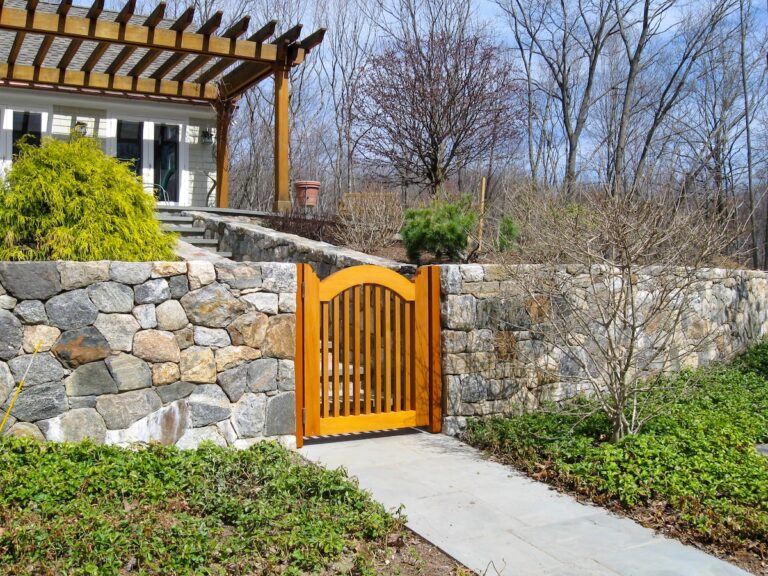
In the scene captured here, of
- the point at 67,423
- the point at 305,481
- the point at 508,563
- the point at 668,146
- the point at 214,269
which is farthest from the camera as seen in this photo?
the point at 668,146

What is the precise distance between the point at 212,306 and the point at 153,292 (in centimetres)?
44

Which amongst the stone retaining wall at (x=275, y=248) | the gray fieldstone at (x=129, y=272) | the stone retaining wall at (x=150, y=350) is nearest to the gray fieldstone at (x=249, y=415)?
the stone retaining wall at (x=150, y=350)

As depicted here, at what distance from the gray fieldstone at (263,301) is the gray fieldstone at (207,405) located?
68 cm

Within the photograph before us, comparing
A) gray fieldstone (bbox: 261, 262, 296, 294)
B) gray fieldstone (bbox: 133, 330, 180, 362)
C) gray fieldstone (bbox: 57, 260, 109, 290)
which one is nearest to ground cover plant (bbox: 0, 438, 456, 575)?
gray fieldstone (bbox: 133, 330, 180, 362)

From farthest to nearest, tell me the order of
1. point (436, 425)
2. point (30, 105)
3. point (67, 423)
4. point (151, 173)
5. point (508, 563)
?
point (151, 173) → point (30, 105) → point (436, 425) → point (67, 423) → point (508, 563)

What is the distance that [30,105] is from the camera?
13930 millimetres

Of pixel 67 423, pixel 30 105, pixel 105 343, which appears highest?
pixel 30 105

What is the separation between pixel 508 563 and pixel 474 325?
9.63 ft

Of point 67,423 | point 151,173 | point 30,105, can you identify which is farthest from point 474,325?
point 30,105

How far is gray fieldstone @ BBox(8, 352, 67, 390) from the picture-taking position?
474cm

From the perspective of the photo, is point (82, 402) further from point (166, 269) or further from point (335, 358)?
point (335, 358)

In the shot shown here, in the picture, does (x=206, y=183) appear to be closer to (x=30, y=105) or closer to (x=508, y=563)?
(x=30, y=105)

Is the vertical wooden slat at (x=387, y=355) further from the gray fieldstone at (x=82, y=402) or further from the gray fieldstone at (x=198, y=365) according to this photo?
the gray fieldstone at (x=82, y=402)

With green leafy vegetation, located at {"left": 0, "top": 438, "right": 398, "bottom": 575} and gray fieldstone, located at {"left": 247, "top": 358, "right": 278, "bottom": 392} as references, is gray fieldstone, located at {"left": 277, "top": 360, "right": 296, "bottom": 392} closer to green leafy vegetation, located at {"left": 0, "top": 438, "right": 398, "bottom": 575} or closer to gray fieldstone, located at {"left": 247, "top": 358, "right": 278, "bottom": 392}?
gray fieldstone, located at {"left": 247, "top": 358, "right": 278, "bottom": 392}
